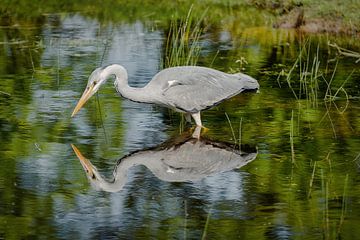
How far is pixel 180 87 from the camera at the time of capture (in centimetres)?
976

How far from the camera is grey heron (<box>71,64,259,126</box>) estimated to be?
9500 mm

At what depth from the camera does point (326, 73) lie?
42.8 feet

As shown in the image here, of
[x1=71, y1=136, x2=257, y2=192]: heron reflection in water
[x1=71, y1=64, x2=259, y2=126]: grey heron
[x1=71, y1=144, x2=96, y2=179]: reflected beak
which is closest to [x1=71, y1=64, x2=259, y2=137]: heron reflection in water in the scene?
[x1=71, y1=64, x2=259, y2=126]: grey heron

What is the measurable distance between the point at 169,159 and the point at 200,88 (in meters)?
1.39

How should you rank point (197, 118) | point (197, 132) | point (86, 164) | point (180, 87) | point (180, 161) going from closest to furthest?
1. point (86, 164)
2. point (180, 161)
3. point (180, 87)
4. point (197, 132)
5. point (197, 118)

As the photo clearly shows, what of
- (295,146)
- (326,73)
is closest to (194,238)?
(295,146)

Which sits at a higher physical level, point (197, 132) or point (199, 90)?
point (199, 90)

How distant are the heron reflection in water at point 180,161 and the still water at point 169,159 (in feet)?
0.04

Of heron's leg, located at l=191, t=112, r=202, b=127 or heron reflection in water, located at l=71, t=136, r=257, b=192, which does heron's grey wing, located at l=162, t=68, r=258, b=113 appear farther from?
heron reflection in water, located at l=71, t=136, r=257, b=192

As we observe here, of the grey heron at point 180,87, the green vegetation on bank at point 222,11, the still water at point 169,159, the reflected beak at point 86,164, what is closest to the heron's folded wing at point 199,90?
the grey heron at point 180,87

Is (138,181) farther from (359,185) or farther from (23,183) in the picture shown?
(359,185)

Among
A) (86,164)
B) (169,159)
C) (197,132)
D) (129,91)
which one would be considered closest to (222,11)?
(197,132)

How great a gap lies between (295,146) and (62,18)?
30.7 ft

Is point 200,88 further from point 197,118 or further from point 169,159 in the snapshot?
point 169,159
